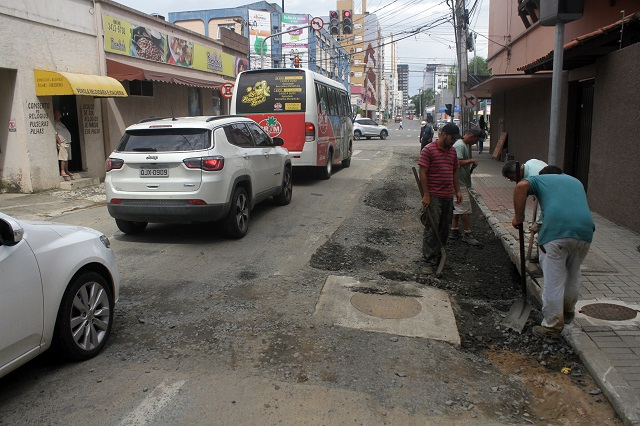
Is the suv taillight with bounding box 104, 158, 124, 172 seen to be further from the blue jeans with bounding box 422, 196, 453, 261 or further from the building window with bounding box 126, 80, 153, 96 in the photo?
the building window with bounding box 126, 80, 153, 96

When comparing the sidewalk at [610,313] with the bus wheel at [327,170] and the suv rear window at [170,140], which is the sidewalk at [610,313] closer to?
the suv rear window at [170,140]

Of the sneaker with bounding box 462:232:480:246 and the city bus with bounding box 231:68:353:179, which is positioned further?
the city bus with bounding box 231:68:353:179

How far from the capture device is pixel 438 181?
6.43 m

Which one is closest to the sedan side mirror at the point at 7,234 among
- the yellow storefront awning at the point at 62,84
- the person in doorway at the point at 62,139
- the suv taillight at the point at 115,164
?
the suv taillight at the point at 115,164

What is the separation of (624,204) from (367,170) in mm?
10186

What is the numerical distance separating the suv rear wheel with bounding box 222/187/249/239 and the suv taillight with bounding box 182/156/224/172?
1.88 feet

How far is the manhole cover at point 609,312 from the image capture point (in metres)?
4.80

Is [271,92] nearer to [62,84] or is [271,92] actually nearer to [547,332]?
[62,84]

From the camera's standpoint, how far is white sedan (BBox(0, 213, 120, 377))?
3.23 metres

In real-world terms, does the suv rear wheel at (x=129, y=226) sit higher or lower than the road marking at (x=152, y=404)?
higher

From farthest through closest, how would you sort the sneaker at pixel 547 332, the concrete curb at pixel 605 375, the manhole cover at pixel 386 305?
1. the manhole cover at pixel 386 305
2. the sneaker at pixel 547 332
3. the concrete curb at pixel 605 375

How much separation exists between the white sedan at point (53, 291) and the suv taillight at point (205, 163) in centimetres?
281

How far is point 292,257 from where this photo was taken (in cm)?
697

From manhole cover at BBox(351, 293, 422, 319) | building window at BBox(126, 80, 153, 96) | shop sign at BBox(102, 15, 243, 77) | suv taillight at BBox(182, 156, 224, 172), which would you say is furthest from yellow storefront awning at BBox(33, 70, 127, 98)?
manhole cover at BBox(351, 293, 422, 319)
